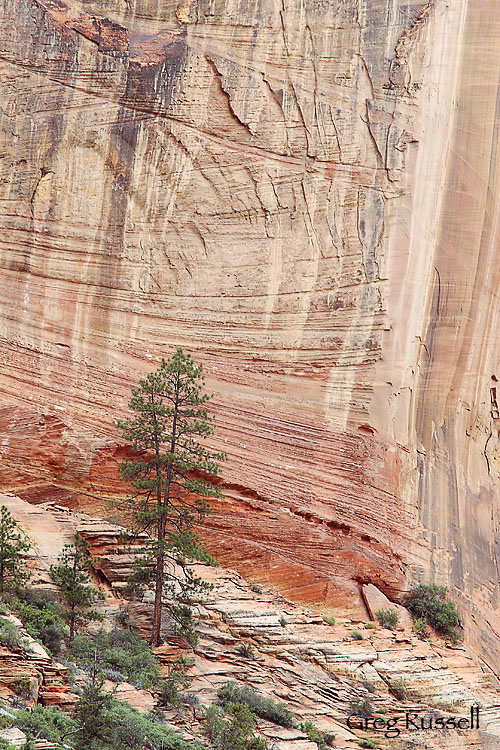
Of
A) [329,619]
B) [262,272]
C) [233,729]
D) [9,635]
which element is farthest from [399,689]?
[262,272]

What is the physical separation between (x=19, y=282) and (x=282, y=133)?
32.2ft

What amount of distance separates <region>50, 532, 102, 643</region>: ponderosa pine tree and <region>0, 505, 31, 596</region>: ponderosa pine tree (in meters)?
0.90

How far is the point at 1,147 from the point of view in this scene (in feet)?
104

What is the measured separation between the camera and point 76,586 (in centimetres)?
2475

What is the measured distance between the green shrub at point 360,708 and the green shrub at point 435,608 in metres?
5.92

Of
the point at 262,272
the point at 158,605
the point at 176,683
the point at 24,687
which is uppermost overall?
the point at 262,272

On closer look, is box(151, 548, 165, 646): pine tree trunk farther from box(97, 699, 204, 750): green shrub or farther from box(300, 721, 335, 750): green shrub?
box(97, 699, 204, 750): green shrub

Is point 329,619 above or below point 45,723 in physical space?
below

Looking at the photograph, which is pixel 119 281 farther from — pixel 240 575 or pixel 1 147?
pixel 240 575

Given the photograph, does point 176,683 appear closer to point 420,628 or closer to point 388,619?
point 388,619

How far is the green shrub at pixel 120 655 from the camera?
2291cm

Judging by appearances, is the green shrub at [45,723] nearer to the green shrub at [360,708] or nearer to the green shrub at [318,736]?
the green shrub at [318,736]

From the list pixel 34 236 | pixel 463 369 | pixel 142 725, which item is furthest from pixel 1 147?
pixel 142 725

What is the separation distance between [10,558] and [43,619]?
221cm
